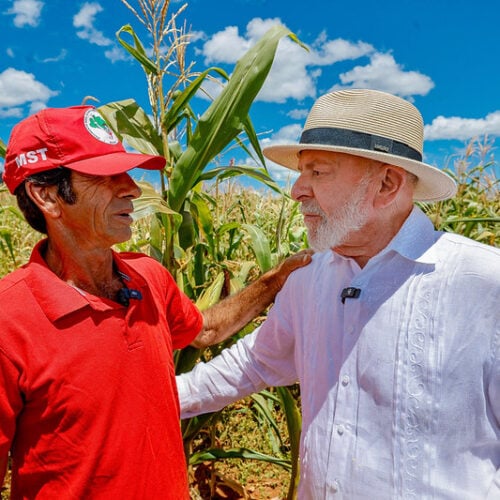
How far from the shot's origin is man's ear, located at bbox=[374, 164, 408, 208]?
4.90 ft

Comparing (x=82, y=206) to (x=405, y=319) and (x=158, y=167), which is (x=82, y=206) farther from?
(x=405, y=319)

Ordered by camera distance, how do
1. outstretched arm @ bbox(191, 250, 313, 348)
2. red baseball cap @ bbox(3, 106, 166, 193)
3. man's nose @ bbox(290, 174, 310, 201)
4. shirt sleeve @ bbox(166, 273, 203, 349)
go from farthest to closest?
outstretched arm @ bbox(191, 250, 313, 348)
shirt sleeve @ bbox(166, 273, 203, 349)
man's nose @ bbox(290, 174, 310, 201)
red baseball cap @ bbox(3, 106, 166, 193)

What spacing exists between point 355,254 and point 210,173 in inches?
25.6

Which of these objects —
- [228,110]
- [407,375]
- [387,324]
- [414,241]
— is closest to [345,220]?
[414,241]

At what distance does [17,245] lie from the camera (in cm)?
426

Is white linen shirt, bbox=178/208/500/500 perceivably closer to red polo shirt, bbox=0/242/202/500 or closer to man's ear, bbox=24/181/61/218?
red polo shirt, bbox=0/242/202/500

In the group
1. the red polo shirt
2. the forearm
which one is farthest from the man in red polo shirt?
the forearm

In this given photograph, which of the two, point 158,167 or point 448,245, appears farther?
point 158,167

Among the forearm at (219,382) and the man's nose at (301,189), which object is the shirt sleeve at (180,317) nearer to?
the forearm at (219,382)

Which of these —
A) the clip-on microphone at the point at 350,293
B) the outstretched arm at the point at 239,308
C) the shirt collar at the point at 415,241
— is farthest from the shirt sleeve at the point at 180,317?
the shirt collar at the point at 415,241

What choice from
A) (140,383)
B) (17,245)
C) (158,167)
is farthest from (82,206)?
(17,245)

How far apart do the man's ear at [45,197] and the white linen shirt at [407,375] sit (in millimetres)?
728

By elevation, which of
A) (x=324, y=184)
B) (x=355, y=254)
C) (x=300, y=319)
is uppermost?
(x=324, y=184)

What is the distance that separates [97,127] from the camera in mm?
1525
